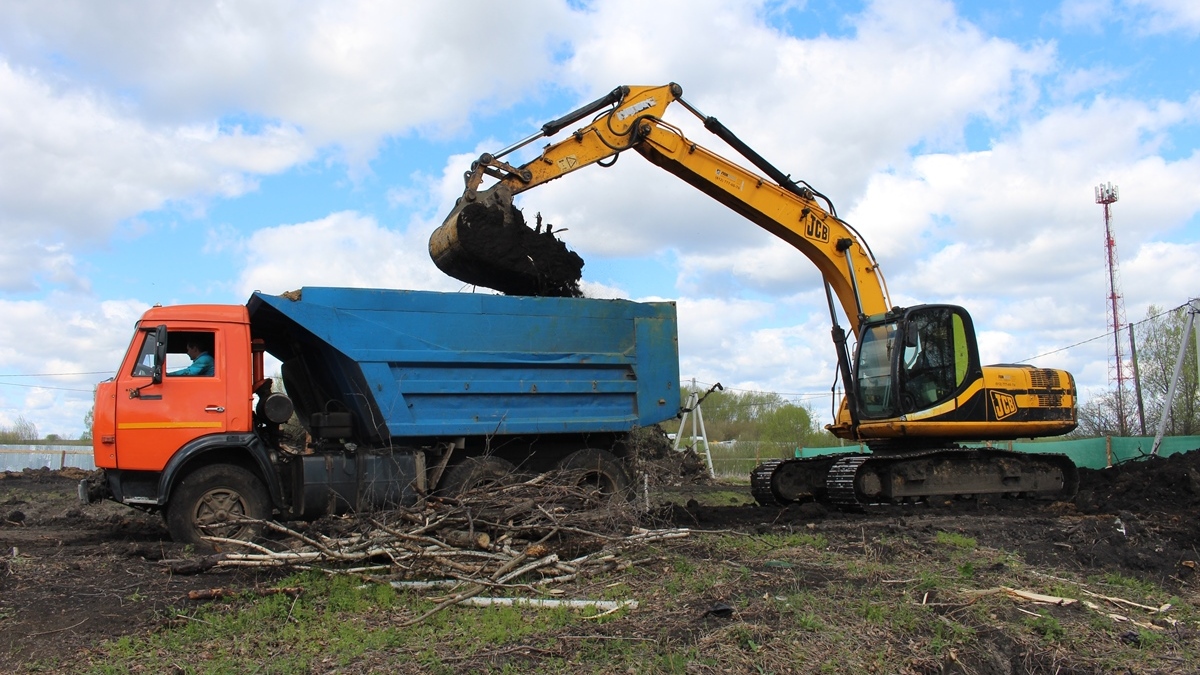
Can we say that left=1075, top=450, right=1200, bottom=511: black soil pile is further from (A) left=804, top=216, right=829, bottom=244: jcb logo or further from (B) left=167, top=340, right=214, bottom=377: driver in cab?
(B) left=167, top=340, right=214, bottom=377: driver in cab

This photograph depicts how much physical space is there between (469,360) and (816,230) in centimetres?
509

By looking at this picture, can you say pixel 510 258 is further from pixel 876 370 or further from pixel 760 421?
pixel 760 421

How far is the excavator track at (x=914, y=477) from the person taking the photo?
11055mm

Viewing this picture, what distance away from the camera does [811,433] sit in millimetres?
30531

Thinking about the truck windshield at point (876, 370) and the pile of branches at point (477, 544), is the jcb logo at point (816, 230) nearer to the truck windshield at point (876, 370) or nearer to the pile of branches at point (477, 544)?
the truck windshield at point (876, 370)

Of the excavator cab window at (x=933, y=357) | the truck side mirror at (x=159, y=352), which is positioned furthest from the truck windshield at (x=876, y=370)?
the truck side mirror at (x=159, y=352)

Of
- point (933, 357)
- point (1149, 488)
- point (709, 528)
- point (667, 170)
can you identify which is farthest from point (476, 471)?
point (1149, 488)

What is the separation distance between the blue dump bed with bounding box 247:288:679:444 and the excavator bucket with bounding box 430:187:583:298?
618 millimetres

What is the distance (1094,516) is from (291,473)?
28.6ft

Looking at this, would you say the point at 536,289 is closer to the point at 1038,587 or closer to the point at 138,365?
the point at 138,365

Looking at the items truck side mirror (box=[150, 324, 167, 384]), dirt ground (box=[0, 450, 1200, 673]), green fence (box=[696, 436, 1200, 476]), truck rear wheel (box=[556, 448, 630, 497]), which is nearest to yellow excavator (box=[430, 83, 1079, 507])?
dirt ground (box=[0, 450, 1200, 673])

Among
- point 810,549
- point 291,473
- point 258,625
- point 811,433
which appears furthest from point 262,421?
point 811,433

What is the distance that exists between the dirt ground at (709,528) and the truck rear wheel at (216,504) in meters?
0.24

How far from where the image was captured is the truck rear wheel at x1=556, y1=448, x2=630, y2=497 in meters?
9.52
